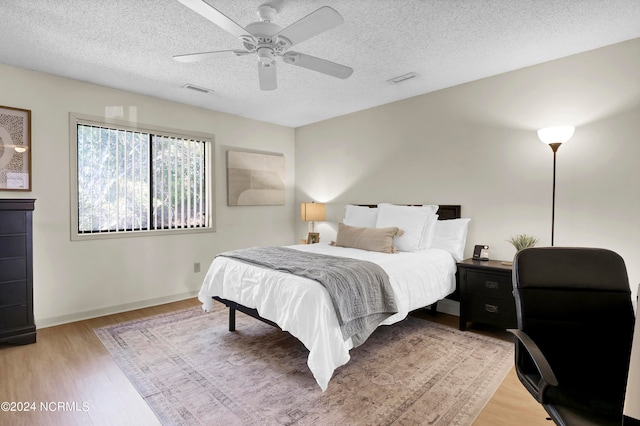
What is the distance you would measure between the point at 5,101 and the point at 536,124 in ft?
16.8

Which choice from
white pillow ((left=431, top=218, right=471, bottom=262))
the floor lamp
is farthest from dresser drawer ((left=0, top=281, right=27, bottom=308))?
the floor lamp

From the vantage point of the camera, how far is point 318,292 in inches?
88.3

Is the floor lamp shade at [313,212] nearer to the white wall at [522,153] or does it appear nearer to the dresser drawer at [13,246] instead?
the white wall at [522,153]

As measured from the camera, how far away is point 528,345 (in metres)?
1.44

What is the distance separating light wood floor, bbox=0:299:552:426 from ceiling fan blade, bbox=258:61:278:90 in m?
2.46

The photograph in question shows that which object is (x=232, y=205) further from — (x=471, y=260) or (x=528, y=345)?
(x=528, y=345)

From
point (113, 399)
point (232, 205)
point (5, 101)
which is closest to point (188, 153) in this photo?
point (232, 205)

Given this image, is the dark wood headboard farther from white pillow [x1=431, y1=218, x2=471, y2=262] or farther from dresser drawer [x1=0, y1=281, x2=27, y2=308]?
dresser drawer [x1=0, y1=281, x2=27, y2=308]

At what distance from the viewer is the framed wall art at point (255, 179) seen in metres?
4.87

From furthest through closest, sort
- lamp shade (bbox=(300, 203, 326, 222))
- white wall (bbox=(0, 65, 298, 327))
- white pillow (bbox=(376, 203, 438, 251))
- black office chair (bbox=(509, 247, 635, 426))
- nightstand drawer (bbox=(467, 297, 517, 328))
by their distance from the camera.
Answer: lamp shade (bbox=(300, 203, 326, 222))
white pillow (bbox=(376, 203, 438, 251))
white wall (bbox=(0, 65, 298, 327))
nightstand drawer (bbox=(467, 297, 517, 328))
black office chair (bbox=(509, 247, 635, 426))

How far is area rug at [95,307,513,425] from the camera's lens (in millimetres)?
Answer: 1996

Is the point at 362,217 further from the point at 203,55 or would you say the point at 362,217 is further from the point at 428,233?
the point at 203,55

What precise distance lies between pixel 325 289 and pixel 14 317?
9.28 feet

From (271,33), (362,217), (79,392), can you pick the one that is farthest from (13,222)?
(362,217)
